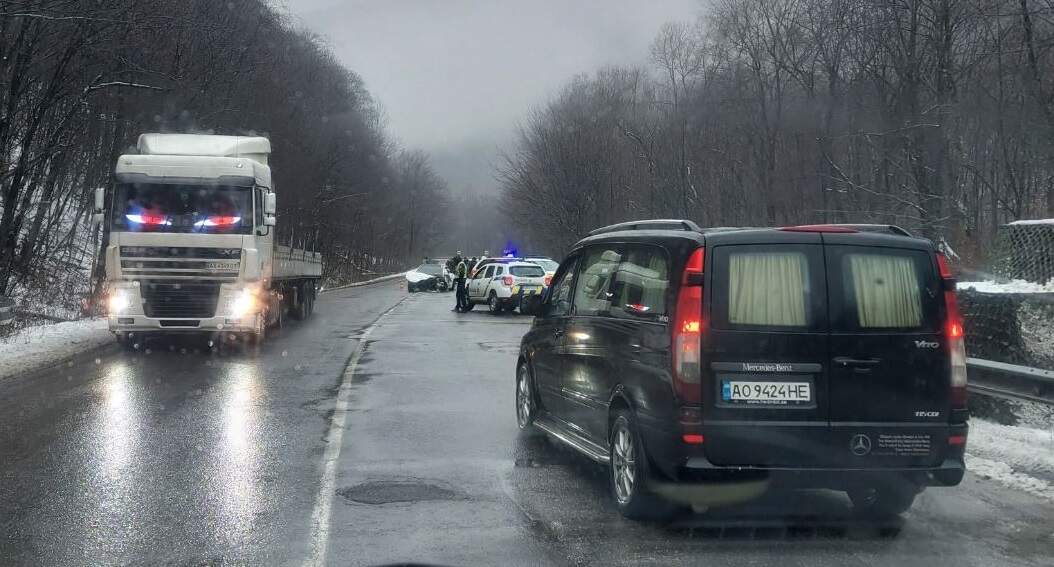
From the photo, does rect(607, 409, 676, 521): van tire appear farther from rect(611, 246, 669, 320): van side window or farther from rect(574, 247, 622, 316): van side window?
rect(574, 247, 622, 316): van side window

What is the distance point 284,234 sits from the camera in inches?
2144

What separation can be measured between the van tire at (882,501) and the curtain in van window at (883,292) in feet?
3.70

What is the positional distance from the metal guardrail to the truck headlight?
13402 millimetres

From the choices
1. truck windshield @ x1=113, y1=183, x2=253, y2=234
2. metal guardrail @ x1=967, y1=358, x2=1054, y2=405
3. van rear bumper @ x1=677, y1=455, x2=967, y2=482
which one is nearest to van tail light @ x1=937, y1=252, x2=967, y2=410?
van rear bumper @ x1=677, y1=455, x2=967, y2=482

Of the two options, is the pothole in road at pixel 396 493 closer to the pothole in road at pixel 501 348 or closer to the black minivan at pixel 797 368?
the black minivan at pixel 797 368

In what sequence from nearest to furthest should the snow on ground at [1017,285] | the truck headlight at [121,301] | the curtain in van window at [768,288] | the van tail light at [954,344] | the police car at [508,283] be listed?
the curtain in van window at [768,288] → the van tail light at [954,344] → the truck headlight at [121,301] → the snow on ground at [1017,285] → the police car at [508,283]

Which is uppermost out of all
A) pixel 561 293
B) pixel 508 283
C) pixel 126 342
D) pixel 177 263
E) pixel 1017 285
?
pixel 177 263

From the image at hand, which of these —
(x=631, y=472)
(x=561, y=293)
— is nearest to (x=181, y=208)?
(x=561, y=293)

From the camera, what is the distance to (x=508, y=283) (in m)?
30.4

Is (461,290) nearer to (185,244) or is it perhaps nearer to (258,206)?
(258,206)

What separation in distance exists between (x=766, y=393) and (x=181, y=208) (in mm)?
13949

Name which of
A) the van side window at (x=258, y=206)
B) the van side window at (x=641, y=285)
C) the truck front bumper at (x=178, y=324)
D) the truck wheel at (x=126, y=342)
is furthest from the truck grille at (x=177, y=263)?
the van side window at (x=641, y=285)

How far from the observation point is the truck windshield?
17156 mm

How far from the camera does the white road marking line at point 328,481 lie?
5.57 meters
